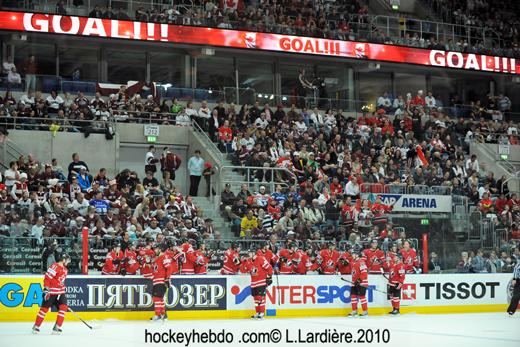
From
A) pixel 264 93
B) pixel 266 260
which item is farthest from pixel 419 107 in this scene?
pixel 266 260

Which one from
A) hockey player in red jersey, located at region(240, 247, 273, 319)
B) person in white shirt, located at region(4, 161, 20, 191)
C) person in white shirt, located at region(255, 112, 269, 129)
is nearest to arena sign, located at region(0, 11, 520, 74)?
person in white shirt, located at region(255, 112, 269, 129)

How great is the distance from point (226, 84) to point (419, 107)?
6999 mm

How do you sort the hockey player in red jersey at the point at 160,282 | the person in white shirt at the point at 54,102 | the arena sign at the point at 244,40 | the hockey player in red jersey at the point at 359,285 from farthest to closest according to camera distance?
the arena sign at the point at 244,40
the person in white shirt at the point at 54,102
the hockey player in red jersey at the point at 359,285
the hockey player in red jersey at the point at 160,282

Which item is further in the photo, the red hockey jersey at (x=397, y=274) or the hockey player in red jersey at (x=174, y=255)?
the red hockey jersey at (x=397, y=274)

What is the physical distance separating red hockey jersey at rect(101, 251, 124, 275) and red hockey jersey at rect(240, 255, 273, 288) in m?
2.77

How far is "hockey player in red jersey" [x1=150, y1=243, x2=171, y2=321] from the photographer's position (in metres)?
A: 19.7

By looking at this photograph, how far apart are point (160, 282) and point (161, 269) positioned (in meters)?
0.27

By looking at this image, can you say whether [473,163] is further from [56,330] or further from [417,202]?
[56,330]

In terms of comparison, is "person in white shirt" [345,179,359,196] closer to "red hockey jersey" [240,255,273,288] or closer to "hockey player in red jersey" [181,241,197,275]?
"red hockey jersey" [240,255,273,288]

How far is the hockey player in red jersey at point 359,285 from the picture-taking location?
21.6 meters

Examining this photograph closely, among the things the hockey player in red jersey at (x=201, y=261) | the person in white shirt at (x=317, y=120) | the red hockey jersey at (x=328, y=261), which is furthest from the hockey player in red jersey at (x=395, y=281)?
the person in white shirt at (x=317, y=120)

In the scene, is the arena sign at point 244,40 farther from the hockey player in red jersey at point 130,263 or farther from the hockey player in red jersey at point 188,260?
the hockey player in red jersey at point 130,263

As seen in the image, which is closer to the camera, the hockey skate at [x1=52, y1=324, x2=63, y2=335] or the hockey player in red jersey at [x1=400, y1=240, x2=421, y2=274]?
the hockey skate at [x1=52, y1=324, x2=63, y2=335]

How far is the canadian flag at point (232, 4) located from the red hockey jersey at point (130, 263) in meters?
14.8
